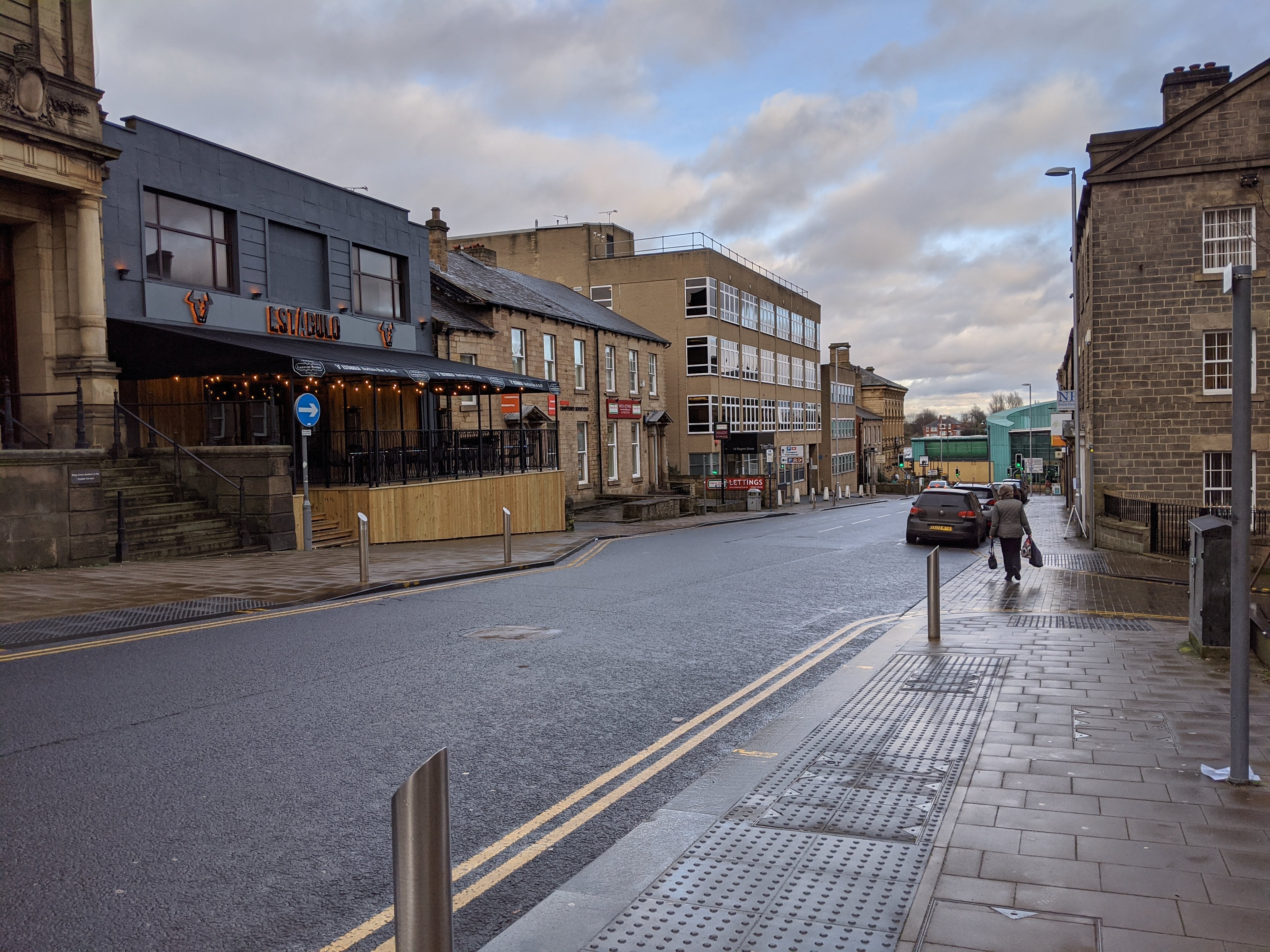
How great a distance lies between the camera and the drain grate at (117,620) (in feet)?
33.4

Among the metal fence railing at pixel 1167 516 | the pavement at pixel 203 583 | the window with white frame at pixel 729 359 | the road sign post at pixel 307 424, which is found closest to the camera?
the pavement at pixel 203 583

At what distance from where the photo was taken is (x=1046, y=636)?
1069 cm

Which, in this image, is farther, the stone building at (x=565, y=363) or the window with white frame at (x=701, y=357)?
the window with white frame at (x=701, y=357)

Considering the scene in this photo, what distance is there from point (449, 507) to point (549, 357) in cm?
1346

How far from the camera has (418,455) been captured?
947 inches

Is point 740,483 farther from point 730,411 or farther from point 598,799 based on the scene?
point 598,799

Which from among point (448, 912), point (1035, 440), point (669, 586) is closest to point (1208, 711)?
point (448, 912)

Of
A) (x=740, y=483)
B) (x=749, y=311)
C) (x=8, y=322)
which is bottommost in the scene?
(x=740, y=483)

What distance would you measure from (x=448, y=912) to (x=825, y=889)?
184cm

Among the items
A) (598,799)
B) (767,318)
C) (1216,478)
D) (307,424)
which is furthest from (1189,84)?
(767,318)

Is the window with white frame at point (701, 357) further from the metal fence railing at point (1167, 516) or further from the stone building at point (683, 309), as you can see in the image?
the metal fence railing at point (1167, 516)

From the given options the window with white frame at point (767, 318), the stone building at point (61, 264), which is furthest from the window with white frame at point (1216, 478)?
the window with white frame at point (767, 318)

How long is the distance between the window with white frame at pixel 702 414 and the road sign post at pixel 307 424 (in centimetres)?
3339

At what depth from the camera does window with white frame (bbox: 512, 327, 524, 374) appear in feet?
111
